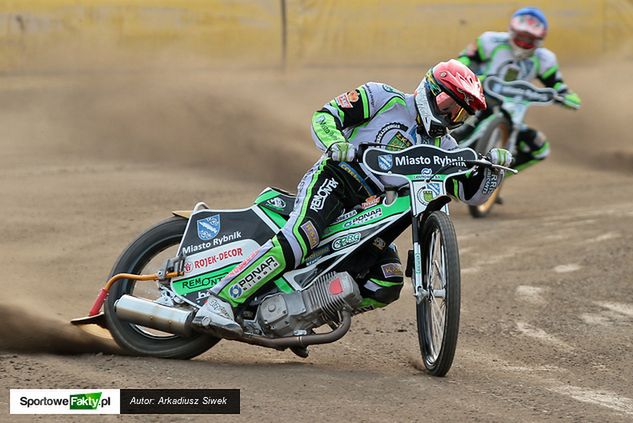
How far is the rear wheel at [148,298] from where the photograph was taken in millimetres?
6562

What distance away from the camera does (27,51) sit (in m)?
15.5

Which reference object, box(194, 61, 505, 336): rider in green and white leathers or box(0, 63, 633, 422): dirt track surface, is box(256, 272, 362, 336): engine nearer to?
box(194, 61, 505, 336): rider in green and white leathers

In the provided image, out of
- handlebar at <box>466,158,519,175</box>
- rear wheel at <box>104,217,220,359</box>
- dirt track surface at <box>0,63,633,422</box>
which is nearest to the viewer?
dirt track surface at <box>0,63,633,422</box>

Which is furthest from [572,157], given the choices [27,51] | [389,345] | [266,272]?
[266,272]

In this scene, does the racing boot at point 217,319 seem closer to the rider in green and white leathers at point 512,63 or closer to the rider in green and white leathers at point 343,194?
the rider in green and white leathers at point 343,194

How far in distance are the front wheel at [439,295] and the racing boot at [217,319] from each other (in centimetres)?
103

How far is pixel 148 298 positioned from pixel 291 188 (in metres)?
5.98

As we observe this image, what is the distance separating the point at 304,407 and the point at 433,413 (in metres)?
0.61

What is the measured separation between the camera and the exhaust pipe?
6.43m

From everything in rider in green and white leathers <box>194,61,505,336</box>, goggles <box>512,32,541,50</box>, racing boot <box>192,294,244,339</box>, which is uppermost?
goggles <box>512,32,541,50</box>

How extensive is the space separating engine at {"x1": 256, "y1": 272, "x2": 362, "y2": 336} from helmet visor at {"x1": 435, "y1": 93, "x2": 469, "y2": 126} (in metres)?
1.04

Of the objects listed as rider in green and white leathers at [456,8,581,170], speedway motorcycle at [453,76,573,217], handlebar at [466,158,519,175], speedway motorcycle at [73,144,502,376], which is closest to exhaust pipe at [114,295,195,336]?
speedway motorcycle at [73,144,502,376]

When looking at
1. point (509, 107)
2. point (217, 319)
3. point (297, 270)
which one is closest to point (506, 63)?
point (509, 107)

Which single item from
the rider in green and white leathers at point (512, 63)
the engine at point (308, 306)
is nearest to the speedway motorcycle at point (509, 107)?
the rider in green and white leathers at point (512, 63)
